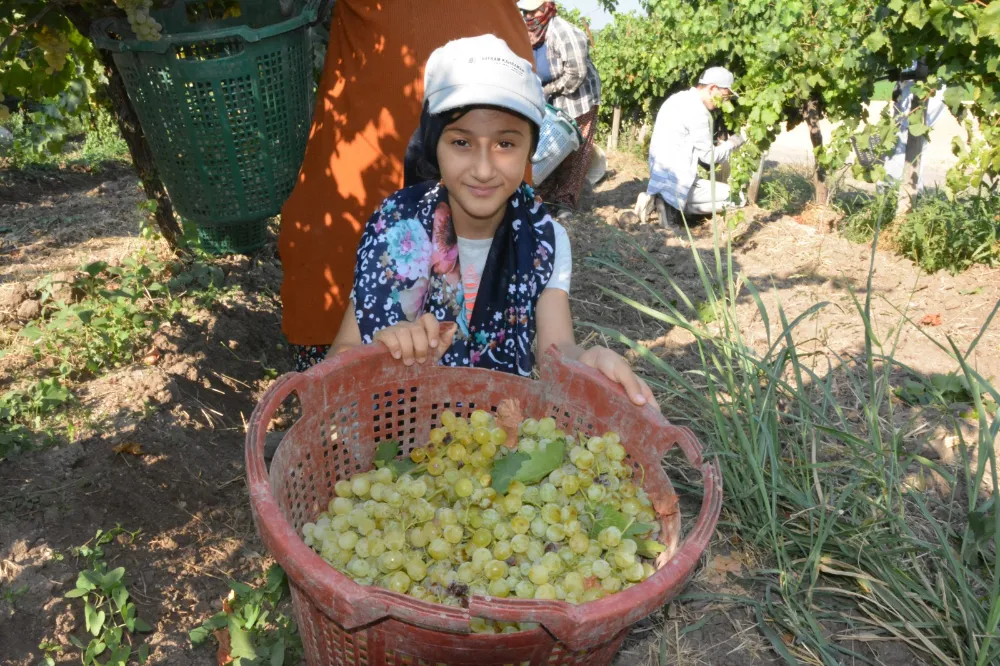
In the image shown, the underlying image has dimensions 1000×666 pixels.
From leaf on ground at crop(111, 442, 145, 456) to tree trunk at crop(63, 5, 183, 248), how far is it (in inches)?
56.9

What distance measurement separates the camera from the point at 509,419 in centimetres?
167

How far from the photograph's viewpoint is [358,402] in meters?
1.65

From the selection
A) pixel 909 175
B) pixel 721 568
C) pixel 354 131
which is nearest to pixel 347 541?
pixel 721 568

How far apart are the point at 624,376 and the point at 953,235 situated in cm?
401

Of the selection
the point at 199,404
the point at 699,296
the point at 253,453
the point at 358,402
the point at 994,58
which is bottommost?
the point at 699,296

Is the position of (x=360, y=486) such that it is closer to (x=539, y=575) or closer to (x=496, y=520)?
(x=496, y=520)

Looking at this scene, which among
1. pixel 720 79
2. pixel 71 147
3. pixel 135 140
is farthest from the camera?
pixel 71 147

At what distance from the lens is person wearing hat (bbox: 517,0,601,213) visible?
590 cm

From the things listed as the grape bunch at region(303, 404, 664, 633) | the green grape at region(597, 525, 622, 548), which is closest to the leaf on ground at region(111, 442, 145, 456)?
the grape bunch at region(303, 404, 664, 633)

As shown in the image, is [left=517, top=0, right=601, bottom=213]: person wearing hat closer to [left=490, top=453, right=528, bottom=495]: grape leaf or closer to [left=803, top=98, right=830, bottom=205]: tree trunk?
[left=803, top=98, right=830, bottom=205]: tree trunk

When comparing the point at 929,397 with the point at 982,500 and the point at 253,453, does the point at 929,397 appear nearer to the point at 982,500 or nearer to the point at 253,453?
the point at 982,500

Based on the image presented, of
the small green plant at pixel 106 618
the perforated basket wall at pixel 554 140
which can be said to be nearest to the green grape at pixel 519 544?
the small green plant at pixel 106 618

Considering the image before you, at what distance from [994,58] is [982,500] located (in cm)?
266

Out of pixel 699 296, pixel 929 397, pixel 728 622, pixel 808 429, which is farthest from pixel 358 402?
pixel 699 296
